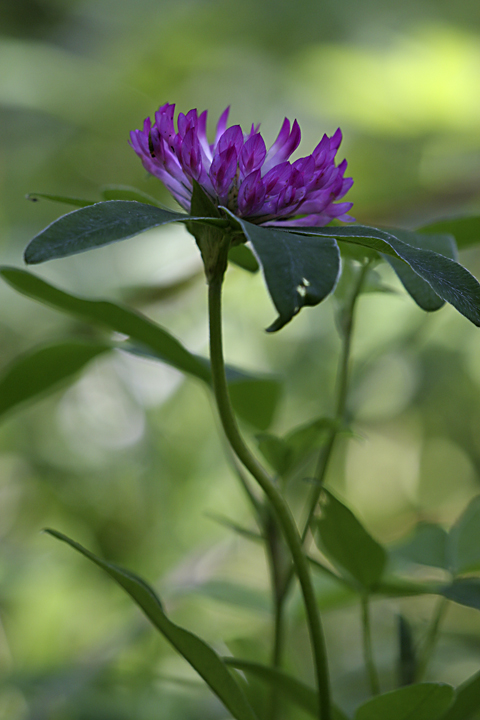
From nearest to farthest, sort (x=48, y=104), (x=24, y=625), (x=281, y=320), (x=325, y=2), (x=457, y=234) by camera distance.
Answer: (x=281, y=320), (x=457, y=234), (x=24, y=625), (x=48, y=104), (x=325, y=2)

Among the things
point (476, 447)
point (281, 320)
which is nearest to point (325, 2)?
point (476, 447)

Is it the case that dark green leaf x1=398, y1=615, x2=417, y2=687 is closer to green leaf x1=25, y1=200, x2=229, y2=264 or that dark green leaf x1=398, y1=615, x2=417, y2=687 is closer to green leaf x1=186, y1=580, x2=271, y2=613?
green leaf x1=186, y1=580, x2=271, y2=613

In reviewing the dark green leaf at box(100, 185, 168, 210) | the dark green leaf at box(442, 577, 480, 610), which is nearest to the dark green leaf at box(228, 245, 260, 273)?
the dark green leaf at box(100, 185, 168, 210)

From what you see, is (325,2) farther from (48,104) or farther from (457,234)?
(457,234)

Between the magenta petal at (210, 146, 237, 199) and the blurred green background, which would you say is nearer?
the magenta petal at (210, 146, 237, 199)

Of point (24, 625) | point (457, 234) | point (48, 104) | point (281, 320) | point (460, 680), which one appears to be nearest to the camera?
point (281, 320)

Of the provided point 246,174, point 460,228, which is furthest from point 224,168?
point 460,228

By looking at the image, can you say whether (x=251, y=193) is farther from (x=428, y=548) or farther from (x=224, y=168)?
(x=428, y=548)
